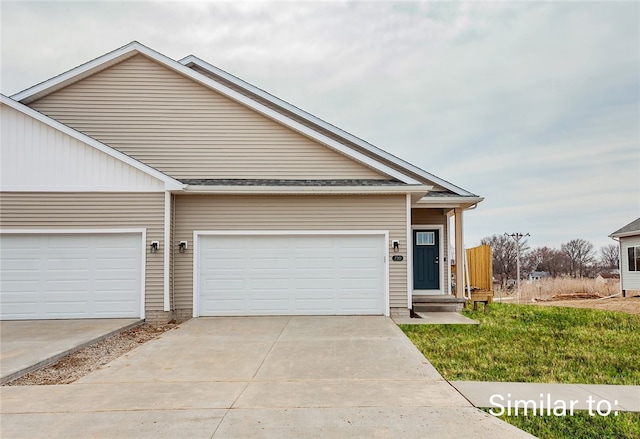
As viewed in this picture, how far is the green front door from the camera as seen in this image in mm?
13734

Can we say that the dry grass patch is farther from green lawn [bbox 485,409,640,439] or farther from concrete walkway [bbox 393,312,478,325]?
green lawn [bbox 485,409,640,439]

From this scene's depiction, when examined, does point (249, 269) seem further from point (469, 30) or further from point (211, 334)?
point (469, 30)

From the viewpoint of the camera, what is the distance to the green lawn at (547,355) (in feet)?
14.0

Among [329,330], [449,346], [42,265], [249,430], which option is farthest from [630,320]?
[42,265]

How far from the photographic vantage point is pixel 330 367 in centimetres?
622

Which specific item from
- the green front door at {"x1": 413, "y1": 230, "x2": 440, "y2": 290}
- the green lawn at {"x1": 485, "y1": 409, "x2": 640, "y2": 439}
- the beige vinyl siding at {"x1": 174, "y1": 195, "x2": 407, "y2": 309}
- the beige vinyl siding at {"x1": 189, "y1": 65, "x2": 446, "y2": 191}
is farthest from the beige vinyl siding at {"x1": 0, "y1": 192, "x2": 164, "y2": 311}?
the green lawn at {"x1": 485, "y1": 409, "x2": 640, "y2": 439}

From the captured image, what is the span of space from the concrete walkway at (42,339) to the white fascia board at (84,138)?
3.19m

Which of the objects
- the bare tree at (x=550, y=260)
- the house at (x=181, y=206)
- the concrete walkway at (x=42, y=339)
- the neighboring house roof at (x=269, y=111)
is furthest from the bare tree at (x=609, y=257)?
the concrete walkway at (x=42, y=339)

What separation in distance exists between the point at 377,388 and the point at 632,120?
1719 cm

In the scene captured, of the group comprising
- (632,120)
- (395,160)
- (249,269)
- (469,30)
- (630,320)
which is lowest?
(630,320)

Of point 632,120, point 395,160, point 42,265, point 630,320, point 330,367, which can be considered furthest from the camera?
point 632,120

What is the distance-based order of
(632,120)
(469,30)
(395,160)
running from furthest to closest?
(632,120)
(469,30)
(395,160)

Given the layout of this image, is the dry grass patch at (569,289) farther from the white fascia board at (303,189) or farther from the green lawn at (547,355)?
the white fascia board at (303,189)

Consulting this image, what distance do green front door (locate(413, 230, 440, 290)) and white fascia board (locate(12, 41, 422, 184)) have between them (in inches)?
128
